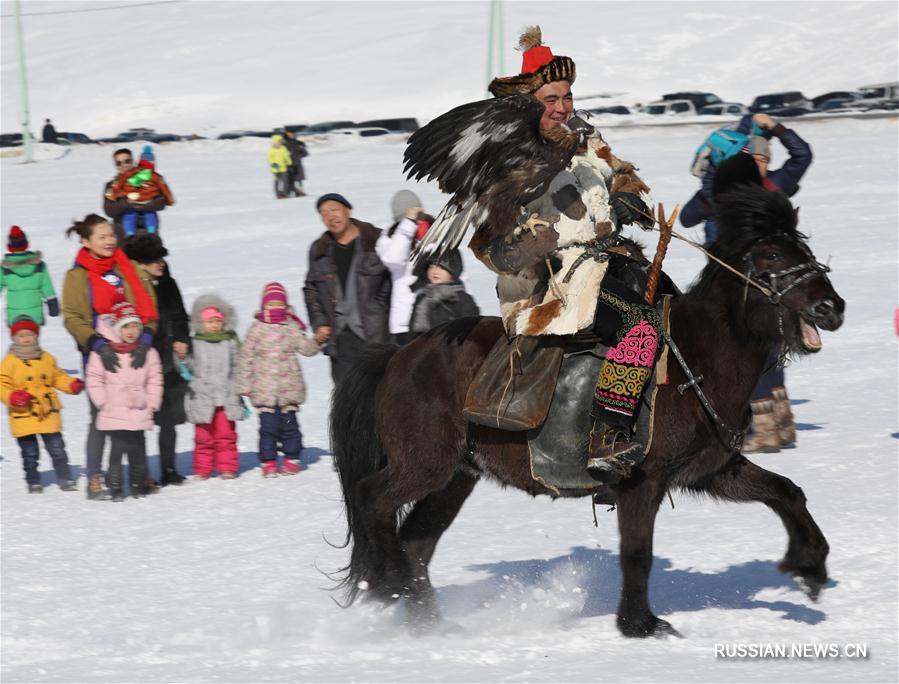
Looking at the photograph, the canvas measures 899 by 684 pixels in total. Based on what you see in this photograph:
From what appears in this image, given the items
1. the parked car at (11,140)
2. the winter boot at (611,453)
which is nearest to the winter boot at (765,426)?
the winter boot at (611,453)

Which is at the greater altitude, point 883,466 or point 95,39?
point 95,39

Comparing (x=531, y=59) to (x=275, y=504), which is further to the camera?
(x=275, y=504)

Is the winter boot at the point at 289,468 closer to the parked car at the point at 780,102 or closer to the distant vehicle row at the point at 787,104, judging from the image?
the distant vehicle row at the point at 787,104

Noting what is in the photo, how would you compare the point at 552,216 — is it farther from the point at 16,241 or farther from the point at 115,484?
the point at 16,241

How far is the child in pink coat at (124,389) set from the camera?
9719 mm

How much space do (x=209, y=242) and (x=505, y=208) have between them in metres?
17.6

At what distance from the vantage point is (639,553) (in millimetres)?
6082

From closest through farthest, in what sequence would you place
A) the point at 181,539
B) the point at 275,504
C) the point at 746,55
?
1. the point at 181,539
2. the point at 275,504
3. the point at 746,55

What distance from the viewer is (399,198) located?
1014 cm

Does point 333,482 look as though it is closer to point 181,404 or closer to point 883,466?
point 181,404

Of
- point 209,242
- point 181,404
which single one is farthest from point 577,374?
point 209,242

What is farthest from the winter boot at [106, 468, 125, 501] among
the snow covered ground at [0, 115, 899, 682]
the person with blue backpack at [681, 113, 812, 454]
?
the person with blue backpack at [681, 113, 812, 454]

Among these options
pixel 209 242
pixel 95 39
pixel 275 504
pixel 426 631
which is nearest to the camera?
pixel 426 631

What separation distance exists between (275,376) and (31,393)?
1.79 metres
